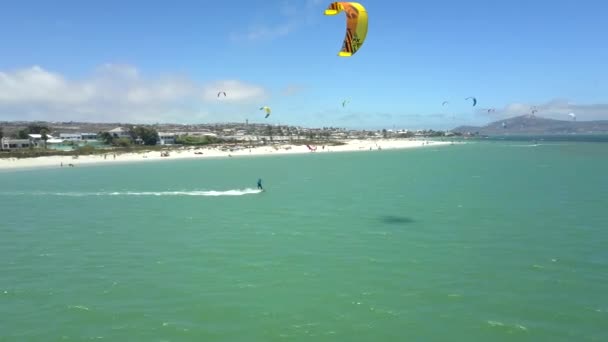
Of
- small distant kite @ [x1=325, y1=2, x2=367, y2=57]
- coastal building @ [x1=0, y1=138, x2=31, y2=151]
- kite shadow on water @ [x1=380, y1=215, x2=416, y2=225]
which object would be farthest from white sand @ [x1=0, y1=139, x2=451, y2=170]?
small distant kite @ [x1=325, y1=2, x2=367, y2=57]

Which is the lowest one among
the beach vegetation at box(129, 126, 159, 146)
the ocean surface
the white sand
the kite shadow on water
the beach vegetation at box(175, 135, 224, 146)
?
the ocean surface

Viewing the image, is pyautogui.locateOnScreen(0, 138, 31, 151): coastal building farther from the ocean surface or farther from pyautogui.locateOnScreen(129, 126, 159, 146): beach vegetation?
the ocean surface

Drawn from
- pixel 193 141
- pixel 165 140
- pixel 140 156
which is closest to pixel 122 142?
pixel 165 140

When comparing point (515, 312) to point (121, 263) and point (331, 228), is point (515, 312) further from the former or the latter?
point (121, 263)

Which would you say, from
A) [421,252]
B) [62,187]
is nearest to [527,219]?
[421,252]

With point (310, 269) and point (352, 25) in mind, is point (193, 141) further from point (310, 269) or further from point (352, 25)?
point (310, 269)

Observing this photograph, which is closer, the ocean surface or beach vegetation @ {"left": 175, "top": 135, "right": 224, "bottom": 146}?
the ocean surface
